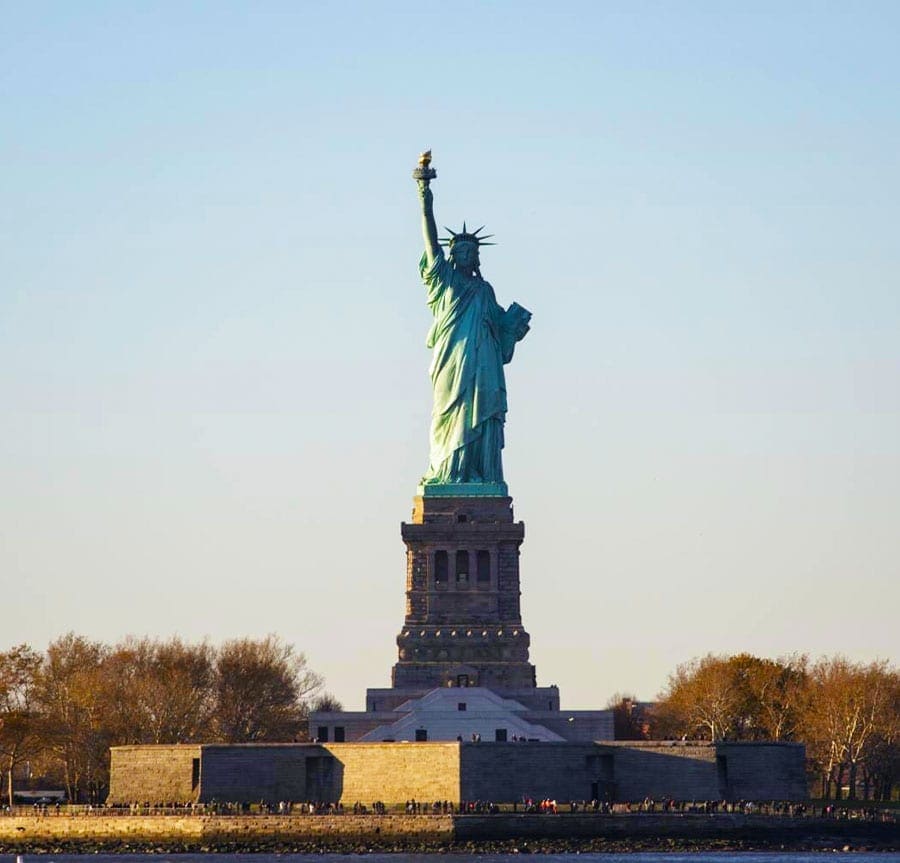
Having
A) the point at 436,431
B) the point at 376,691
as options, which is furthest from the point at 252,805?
the point at 436,431

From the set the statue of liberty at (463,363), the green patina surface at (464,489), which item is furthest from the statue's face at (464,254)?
the green patina surface at (464,489)

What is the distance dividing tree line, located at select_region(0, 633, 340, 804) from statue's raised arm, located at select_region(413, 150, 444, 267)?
62.2 feet

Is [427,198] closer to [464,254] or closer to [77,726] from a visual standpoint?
[464,254]

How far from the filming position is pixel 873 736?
116688 millimetres

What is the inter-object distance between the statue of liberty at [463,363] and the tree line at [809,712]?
510 inches

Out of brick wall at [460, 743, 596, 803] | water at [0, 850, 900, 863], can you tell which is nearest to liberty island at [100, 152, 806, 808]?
brick wall at [460, 743, 596, 803]

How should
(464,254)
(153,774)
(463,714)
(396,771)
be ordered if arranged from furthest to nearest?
(464,254) → (463,714) → (153,774) → (396,771)

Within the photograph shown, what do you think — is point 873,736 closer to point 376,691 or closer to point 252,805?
point 376,691

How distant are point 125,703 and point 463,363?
19185 mm

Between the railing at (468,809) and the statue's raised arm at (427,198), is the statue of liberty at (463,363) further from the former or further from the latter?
the railing at (468,809)

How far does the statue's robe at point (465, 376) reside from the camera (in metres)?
117

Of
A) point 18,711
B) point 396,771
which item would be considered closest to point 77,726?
point 18,711

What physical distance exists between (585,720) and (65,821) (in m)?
19.8

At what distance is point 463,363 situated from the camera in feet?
386
